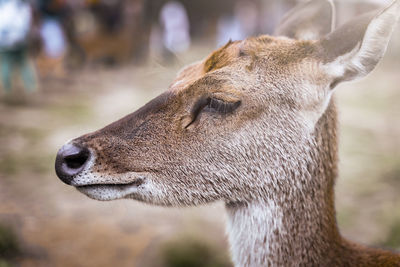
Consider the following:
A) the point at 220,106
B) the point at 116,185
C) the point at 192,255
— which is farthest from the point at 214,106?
the point at 192,255

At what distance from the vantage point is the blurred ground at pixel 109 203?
414 cm

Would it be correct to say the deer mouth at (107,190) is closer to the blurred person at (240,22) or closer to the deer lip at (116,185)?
the deer lip at (116,185)

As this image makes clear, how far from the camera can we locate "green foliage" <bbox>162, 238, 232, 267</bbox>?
12.9 ft

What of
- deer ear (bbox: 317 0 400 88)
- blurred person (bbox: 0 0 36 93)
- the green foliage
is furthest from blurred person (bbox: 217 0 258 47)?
deer ear (bbox: 317 0 400 88)

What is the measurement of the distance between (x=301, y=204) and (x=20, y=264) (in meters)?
2.98

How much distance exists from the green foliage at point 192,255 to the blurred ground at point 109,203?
0.08 m

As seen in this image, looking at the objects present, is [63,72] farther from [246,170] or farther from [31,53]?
[246,170]

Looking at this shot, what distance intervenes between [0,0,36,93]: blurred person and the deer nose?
20.7ft

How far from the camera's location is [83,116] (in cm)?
845

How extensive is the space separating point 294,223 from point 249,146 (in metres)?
0.48

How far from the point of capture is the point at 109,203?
510 centimetres

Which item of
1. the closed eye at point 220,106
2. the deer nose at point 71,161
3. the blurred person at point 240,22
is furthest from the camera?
the blurred person at point 240,22

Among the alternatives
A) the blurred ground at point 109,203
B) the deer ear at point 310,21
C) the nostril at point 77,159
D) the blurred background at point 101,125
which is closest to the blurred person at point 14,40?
the blurred background at point 101,125

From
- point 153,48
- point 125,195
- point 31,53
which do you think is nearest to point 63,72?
point 31,53
